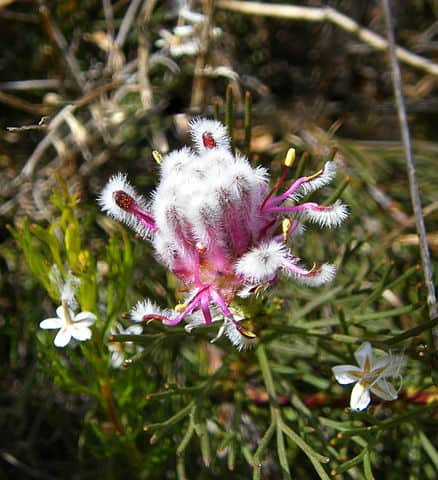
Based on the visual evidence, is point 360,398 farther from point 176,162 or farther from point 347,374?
point 176,162

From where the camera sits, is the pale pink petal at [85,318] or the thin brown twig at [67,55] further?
the thin brown twig at [67,55]

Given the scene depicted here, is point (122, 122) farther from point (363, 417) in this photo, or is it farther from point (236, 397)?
point (363, 417)

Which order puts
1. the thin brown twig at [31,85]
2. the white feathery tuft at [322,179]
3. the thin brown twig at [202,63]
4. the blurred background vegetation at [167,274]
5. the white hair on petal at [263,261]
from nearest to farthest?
the white hair on petal at [263,261], the white feathery tuft at [322,179], the blurred background vegetation at [167,274], the thin brown twig at [202,63], the thin brown twig at [31,85]

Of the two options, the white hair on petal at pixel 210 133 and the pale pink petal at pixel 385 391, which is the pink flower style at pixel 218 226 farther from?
the pale pink petal at pixel 385 391

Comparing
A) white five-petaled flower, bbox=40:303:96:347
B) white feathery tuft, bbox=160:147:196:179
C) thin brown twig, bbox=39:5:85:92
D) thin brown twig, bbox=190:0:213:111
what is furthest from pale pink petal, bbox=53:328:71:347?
thin brown twig, bbox=39:5:85:92

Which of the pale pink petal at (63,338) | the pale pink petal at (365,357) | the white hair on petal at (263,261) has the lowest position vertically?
the pale pink petal at (365,357)

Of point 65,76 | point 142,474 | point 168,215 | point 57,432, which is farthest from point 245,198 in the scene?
point 65,76

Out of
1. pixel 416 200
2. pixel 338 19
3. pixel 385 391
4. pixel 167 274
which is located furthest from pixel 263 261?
pixel 338 19

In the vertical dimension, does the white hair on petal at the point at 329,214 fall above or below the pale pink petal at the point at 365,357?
above

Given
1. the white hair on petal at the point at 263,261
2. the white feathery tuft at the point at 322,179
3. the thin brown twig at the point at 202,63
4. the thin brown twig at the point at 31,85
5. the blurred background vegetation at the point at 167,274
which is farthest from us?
the thin brown twig at the point at 31,85

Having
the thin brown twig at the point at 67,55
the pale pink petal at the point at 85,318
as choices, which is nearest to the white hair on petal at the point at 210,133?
the pale pink petal at the point at 85,318
